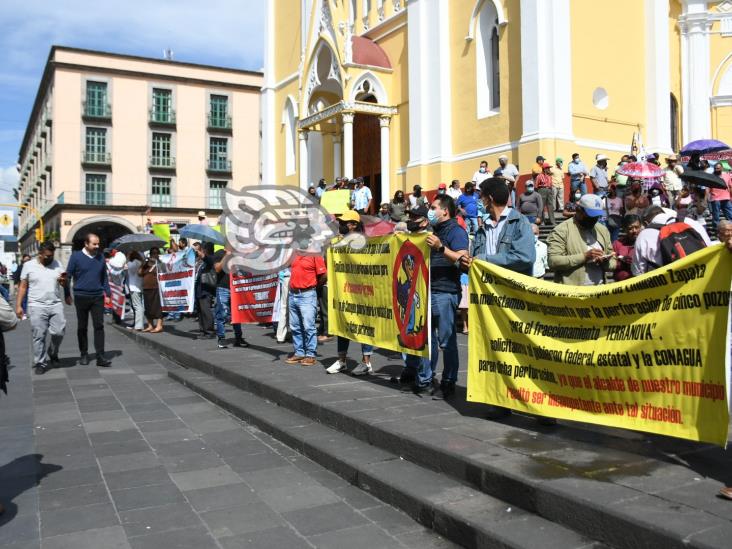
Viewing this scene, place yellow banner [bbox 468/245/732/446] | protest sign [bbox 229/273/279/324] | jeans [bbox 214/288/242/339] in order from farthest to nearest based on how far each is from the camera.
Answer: jeans [bbox 214/288/242/339] < protest sign [bbox 229/273/279/324] < yellow banner [bbox 468/245/732/446]

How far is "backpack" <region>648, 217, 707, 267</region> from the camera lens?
541 cm

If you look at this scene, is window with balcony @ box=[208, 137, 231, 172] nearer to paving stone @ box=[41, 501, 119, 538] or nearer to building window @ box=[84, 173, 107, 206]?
building window @ box=[84, 173, 107, 206]

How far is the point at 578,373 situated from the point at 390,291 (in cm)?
278

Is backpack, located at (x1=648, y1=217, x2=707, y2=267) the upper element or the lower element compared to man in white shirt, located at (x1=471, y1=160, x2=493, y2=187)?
lower

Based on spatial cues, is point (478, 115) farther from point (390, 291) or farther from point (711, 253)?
point (711, 253)

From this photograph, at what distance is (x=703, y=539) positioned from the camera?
2.88 m

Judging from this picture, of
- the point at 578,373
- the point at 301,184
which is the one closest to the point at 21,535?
the point at 578,373

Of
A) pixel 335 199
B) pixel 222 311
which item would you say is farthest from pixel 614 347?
→ pixel 335 199

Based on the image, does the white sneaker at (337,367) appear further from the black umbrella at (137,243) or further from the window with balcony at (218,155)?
the window with balcony at (218,155)

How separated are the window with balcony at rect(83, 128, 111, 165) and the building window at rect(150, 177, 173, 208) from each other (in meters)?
4.09

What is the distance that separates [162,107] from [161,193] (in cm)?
721

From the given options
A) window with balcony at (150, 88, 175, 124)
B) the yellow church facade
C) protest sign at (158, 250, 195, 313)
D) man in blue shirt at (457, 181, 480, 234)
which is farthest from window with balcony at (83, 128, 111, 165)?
Result: man in blue shirt at (457, 181, 480, 234)

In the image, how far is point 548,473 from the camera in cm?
390

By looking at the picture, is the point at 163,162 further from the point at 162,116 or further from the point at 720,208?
the point at 720,208
